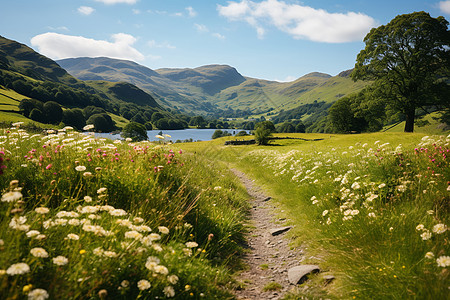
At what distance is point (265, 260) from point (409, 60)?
45734 millimetres

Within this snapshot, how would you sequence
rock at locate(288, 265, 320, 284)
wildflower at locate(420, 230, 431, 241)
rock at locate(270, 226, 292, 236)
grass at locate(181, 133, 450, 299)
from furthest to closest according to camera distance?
rock at locate(270, 226, 292, 236) < rock at locate(288, 265, 320, 284) < wildflower at locate(420, 230, 431, 241) < grass at locate(181, 133, 450, 299)

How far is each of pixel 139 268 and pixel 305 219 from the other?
5267 mm

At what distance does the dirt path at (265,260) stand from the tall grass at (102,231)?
0.44 meters

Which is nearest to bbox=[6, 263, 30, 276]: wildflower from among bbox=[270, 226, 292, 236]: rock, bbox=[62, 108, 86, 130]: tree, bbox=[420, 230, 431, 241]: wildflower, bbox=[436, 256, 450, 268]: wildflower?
bbox=[436, 256, 450, 268]: wildflower

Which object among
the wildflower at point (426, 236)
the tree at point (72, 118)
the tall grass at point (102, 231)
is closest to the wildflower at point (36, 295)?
the tall grass at point (102, 231)

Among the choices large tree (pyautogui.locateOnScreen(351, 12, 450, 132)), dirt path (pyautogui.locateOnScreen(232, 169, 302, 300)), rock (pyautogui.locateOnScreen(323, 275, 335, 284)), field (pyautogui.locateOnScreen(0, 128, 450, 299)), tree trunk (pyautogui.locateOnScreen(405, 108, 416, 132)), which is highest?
large tree (pyautogui.locateOnScreen(351, 12, 450, 132))

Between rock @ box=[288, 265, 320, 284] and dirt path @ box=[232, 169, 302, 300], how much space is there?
0.36ft

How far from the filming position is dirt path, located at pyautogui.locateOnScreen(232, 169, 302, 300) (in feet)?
14.0

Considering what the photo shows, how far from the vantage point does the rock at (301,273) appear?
14.6ft

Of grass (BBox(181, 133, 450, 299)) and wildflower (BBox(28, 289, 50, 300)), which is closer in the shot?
wildflower (BBox(28, 289, 50, 300))

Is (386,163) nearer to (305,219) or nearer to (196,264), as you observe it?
(305,219)

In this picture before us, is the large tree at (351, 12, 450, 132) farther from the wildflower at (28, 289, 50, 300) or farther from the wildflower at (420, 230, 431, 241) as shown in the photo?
the wildflower at (28, 289, 50, 300)

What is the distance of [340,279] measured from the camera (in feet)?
12.6

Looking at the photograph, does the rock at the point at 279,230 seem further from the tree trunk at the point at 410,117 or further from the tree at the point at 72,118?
the tree at the point at 72,118
